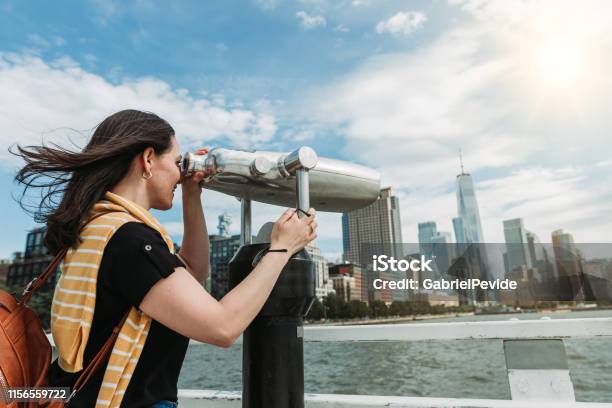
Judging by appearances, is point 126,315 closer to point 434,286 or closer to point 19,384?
point 19,384

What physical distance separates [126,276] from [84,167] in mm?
304

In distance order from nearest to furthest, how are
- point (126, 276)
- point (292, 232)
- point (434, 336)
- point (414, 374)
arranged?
point (126, 276) < point (292, 232) < point (434, 336) < point (414, 374)

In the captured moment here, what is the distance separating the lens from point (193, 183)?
1.20m

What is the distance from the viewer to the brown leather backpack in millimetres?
762

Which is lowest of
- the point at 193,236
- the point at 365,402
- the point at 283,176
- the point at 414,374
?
the point at 414,374

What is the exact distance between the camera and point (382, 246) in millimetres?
2340

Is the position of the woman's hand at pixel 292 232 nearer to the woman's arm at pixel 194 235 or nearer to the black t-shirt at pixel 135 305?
the black t-shirt at pixel 135 305

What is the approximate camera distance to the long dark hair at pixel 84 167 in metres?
0.85

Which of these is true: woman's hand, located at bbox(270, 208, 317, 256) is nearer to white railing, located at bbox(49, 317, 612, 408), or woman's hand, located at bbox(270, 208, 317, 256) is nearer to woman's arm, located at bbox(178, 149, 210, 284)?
woman's arm, located at bbox(178, 149, 210, 284)

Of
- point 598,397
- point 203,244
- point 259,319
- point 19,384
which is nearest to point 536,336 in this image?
point 259,319

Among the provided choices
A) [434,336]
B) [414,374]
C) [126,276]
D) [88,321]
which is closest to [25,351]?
[88,321]

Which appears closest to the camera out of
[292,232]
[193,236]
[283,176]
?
[292,232]

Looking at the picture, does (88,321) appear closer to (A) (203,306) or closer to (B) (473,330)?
(A) (203,306)

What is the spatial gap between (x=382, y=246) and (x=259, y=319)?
1.42 m
